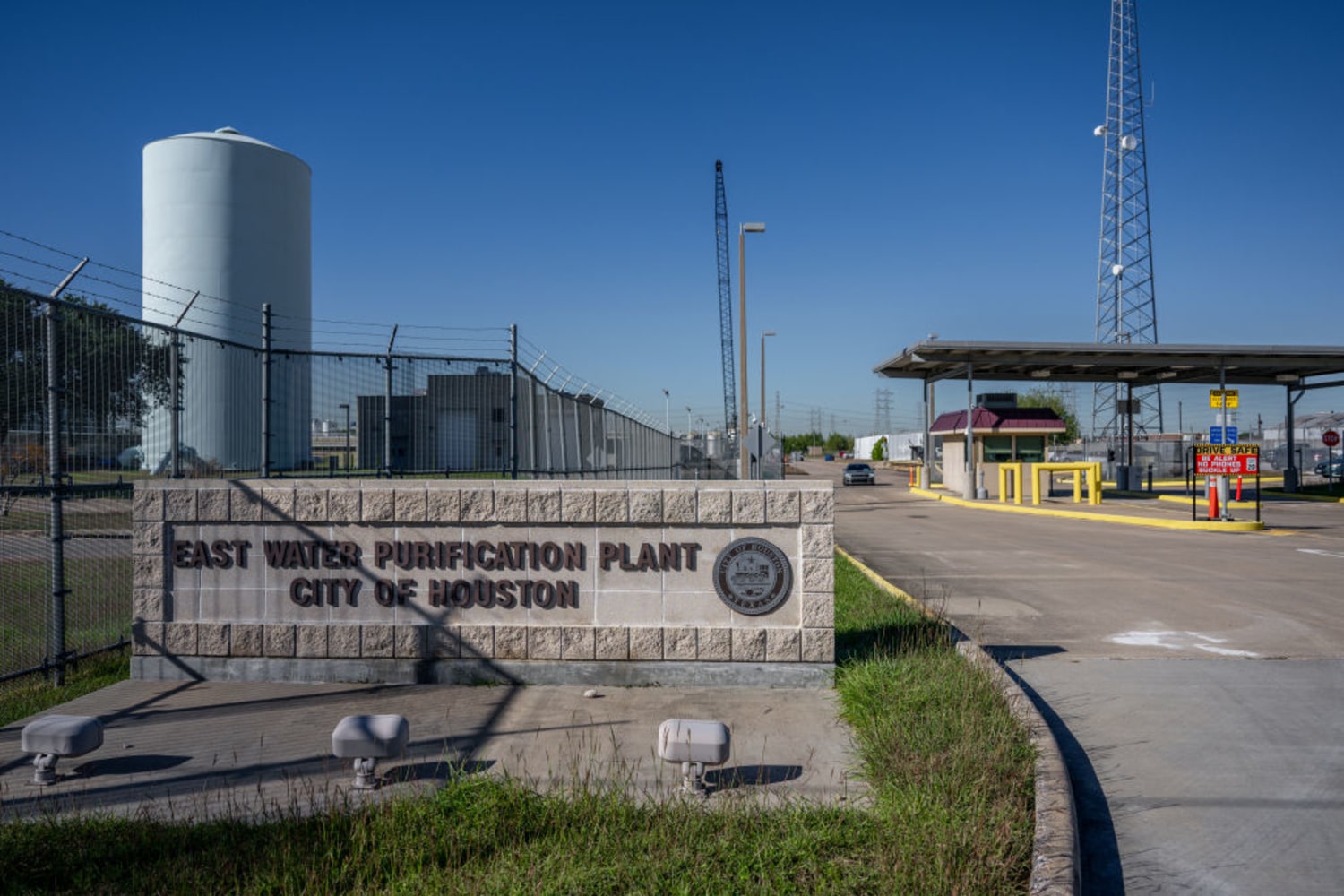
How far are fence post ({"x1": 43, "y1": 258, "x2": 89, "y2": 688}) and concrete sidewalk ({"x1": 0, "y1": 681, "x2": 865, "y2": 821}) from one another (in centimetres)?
61

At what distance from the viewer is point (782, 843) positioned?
4391 millimetres

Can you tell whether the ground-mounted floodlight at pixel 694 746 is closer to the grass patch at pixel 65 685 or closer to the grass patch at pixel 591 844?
the grass patch at pixel 591 844

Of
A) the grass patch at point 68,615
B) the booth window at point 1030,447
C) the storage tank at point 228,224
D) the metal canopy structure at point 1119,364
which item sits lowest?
the grass patch at point 68,615

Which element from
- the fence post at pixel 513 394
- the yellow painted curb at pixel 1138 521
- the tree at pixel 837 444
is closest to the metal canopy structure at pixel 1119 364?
the yellow painted curb at pixel 1138 521

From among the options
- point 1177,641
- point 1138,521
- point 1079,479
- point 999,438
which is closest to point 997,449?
point 999,438

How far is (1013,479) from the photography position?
34.2 metres

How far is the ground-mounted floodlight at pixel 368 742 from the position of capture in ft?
16.7

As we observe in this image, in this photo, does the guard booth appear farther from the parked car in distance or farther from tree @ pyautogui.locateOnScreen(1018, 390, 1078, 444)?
tree @ pyautogui.locateOnScreen(1018, 390, 1078, 444)

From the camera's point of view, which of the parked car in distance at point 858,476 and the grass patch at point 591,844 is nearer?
the grass patch at point 591,844

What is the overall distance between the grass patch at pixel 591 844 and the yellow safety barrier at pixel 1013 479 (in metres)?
30.3

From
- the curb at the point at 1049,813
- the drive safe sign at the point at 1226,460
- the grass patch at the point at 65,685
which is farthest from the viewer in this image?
the drive safe sign at the point at 1226,460

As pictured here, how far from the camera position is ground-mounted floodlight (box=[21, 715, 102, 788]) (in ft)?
17.4

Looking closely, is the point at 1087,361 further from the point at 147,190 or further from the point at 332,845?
the point at 147,190

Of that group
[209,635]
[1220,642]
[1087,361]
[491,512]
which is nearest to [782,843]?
[491,512]
